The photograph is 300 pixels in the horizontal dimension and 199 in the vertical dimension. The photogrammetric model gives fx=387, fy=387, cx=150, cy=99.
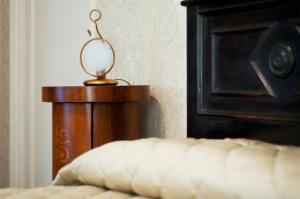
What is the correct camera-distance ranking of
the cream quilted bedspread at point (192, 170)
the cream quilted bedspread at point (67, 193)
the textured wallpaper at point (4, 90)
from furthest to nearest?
the textured wallpaper at point (4, 90) → the cream quilted bedspread at point (67, 193) → the cream quilted bedspread at point (192, 170)

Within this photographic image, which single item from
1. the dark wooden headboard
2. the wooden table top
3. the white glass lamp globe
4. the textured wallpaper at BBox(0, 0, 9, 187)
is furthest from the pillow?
the textured wallpaper at BBox(0, 0, 9, 187)

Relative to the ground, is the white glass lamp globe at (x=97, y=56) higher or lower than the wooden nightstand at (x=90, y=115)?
higher

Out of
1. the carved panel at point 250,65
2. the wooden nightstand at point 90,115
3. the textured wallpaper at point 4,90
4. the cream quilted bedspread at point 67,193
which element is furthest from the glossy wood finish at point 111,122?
the textured wallpaper at point 4,90

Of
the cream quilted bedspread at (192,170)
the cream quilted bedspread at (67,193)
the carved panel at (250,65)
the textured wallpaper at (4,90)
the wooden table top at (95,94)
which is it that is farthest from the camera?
the textured wallpaper at (4,90)

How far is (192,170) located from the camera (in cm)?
61

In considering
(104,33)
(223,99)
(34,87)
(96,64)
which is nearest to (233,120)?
(223,99)

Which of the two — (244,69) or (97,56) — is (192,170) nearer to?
(244,69)

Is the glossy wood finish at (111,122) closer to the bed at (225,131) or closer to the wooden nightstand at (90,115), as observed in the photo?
the wooden nightstand at (90,115)

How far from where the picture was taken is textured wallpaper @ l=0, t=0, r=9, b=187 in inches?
73.6

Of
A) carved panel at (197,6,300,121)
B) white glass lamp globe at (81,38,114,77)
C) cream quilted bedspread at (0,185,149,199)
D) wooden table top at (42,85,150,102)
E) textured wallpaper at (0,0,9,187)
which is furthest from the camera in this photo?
textured wallpaper at (0,0,9,187)

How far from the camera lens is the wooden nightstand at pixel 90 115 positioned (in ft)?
3.71

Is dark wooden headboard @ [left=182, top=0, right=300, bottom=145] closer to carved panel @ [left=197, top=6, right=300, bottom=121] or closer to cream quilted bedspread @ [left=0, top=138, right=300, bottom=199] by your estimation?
carved panel @ [left=197, top=6, right=300, bottom=121]

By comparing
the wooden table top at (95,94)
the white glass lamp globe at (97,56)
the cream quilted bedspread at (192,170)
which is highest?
the white glass lamp globe at (97,56)

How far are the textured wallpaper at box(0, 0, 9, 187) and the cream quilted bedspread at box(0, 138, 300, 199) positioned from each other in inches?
47.8
